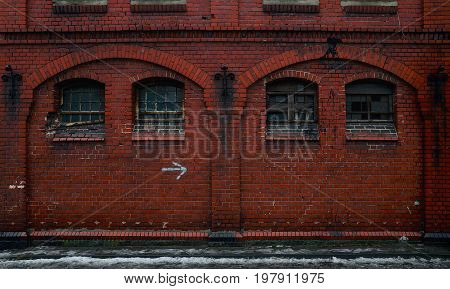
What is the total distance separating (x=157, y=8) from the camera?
743cm

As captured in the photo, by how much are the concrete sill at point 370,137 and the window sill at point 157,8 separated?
4316 millimetres

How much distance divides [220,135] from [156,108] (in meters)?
1.49

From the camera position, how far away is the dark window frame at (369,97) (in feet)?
24.9

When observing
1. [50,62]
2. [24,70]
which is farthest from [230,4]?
[24,70]

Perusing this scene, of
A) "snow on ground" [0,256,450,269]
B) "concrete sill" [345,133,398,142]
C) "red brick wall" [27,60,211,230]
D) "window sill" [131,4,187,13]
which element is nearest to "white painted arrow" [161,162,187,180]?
"red brick wall" [27,60,211,230]

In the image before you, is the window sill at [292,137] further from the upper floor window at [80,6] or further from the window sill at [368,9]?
the upper floor window at [80,6]

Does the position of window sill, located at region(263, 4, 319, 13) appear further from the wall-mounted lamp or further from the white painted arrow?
the white painted arrow

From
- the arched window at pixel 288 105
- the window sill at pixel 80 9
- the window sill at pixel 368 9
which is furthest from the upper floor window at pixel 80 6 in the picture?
the window sill at pixel 368 9

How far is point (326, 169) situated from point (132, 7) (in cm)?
520

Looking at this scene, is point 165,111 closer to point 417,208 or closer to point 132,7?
point 132,7

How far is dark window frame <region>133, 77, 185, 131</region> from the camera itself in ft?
24.7

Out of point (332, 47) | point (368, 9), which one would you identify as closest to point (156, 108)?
point (332, 47)

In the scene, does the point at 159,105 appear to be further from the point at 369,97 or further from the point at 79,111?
the point at 369,97

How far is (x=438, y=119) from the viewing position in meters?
7.34
